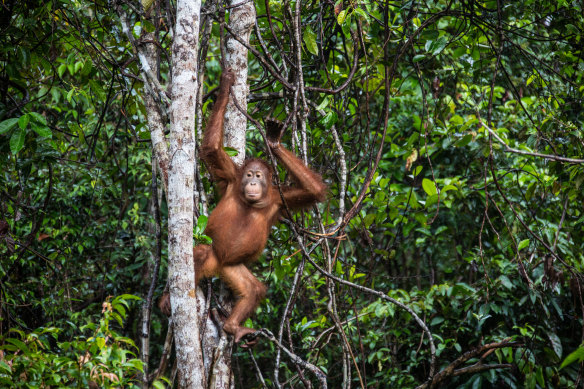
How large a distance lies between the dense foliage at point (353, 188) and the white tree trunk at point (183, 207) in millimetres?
418

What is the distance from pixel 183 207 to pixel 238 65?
1.24 meters

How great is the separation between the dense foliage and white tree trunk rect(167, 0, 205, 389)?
42 cm

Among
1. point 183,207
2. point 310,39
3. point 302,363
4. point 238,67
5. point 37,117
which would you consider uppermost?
point 310,39

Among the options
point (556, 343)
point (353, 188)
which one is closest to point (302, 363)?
point (353, 188)

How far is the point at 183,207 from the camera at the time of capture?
268cm

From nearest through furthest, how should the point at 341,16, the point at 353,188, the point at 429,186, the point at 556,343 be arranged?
the point at 341,16 < the point at 429,186 < the point at 556,343 < the point at 353,188

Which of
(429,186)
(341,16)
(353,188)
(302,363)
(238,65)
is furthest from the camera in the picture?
(353,188)

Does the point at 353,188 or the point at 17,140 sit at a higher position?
the point at 17,140

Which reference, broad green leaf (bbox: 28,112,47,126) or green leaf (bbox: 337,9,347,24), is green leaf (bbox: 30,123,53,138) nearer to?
broad green leaf (bbox: 28,112,47,126)

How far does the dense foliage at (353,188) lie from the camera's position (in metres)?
3.69

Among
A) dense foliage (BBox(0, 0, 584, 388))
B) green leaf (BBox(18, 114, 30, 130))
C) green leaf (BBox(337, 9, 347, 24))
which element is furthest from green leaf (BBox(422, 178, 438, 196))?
green leaf (BBox(18, 114, 30, 130))

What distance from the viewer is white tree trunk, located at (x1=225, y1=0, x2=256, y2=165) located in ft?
11.3

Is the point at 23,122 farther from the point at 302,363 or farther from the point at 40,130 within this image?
the point at 302,363

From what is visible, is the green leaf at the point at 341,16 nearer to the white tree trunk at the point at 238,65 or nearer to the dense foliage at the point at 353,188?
the dense foliage at the point at 353,188
